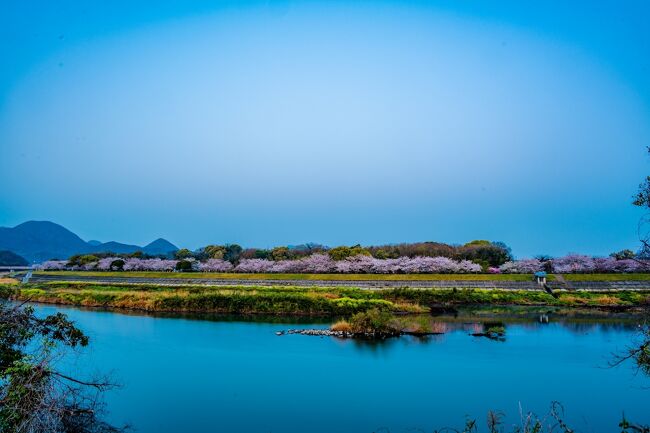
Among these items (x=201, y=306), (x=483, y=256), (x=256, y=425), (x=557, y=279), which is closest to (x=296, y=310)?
(x=201, y=306)

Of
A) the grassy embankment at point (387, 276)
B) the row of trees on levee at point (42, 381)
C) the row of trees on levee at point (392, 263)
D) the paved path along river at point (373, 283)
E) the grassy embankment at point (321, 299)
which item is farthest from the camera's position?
the row of trees on levee at point (392, 263)

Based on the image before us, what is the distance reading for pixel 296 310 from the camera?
36.7 m

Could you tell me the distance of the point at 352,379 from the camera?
20.1m

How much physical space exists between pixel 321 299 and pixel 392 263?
2496 centimetres

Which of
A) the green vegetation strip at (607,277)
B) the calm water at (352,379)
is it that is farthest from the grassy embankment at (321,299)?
the calm water at (352,379)

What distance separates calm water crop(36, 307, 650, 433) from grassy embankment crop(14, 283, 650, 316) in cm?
Answer: 692

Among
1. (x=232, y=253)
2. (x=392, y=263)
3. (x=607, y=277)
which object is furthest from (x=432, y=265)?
(x=232, y=253)

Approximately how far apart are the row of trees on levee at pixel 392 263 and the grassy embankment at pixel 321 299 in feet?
28.0

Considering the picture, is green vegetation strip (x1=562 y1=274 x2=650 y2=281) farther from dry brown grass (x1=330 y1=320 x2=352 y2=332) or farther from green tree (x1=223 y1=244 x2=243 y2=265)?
green tree (x1=223 y1=244 x2=243 y2=265)

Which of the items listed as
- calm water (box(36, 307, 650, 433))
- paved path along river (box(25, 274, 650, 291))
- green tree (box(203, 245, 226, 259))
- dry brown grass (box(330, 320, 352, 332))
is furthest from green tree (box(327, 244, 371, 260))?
dry brown grass (box(330, 320, 352, 332))

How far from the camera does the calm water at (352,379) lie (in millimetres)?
15844

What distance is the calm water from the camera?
1584cm

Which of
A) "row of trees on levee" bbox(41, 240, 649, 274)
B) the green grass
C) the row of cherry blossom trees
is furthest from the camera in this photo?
"row of trees on levee" bbox(41, 240, 649, 274)

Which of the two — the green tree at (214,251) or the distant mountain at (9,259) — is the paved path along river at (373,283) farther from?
the distant mountain at (9,259)
